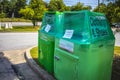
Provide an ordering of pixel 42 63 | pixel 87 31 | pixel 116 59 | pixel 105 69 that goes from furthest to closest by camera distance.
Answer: pixel 116 59 → pixel 42 63 → pixel 105 69 → pixel 87 31

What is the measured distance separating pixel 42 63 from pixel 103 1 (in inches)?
93.8

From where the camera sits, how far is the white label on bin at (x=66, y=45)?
13.2 ft

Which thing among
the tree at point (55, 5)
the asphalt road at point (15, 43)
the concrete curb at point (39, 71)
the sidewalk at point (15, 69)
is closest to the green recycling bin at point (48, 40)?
the concrete curb at point (39, 71)

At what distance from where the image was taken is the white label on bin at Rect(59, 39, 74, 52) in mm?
4033

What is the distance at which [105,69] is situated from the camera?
13.5ft

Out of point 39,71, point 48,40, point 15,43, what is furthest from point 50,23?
point 15,43

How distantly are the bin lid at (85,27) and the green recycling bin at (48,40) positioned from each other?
660mm

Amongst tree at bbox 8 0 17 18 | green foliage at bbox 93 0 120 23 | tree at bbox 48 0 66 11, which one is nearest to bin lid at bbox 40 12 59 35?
green foliage at bbox 93 0 120 23

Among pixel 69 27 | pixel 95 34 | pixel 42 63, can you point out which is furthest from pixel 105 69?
pixel 42 63

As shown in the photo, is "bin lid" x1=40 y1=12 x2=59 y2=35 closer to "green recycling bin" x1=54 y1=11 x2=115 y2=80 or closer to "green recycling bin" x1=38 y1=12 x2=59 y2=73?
"green recycling bin" x1=38 y1=12 x2=59 y2=73

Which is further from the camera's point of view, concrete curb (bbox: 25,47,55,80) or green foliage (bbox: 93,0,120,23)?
concrete curb (bbox: 25,47,55,80)

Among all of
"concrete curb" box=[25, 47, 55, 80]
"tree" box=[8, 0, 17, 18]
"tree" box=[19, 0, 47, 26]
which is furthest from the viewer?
"tree" box=[8, 0, 17, 18]

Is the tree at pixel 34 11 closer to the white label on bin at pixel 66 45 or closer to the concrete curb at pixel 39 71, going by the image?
the concrete curb at pixel 39 71

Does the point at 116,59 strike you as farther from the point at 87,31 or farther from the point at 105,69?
the point at 87,31
